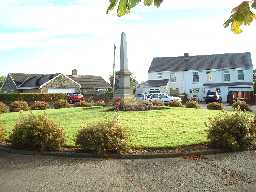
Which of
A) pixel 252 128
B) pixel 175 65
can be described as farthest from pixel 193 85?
pixel 252 128

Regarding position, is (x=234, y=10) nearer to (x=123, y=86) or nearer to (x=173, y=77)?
(x=123, y=86)

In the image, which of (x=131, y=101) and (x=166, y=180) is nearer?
(x=166, y=180)

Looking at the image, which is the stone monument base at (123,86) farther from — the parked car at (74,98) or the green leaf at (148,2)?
the green leaf at (148,2)

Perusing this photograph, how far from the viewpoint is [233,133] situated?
14.6 meters

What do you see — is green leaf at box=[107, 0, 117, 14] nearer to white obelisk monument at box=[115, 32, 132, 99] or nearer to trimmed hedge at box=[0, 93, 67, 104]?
white obelisk monument at box=[115, 32, 132, 99]

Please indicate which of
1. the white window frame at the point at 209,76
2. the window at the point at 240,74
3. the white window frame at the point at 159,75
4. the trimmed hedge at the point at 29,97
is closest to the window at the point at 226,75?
the window at the point at 240,74

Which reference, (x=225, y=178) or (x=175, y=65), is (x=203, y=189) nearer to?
(x=225, y=178)

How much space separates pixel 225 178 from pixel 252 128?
4.94 metres

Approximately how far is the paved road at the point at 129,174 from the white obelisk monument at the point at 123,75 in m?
16.7

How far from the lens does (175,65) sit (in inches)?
2896

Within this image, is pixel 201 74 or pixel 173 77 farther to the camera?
pixel 173 77

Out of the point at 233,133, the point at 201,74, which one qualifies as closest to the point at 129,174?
the point at 233,133

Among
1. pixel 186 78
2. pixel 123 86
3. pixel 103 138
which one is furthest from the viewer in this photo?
pixel 186 78

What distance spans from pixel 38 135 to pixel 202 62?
194ft
